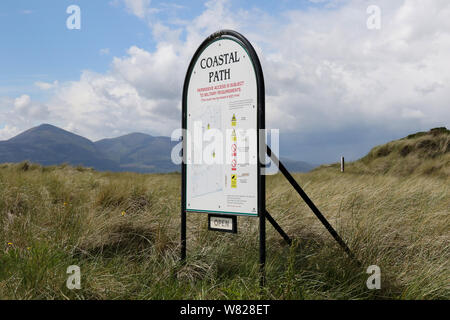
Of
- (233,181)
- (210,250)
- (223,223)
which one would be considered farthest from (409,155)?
(233,181)

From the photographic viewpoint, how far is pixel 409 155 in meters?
22.7

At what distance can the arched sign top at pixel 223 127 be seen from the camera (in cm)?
375

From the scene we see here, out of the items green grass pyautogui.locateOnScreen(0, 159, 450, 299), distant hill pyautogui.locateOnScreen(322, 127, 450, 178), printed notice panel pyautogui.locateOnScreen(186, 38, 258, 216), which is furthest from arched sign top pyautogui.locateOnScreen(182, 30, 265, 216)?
distant hill pyautogui.locateOnScreen(322, 127, 450, 178)

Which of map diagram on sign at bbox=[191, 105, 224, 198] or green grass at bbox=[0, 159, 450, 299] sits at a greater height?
map diagram on sign at bbox=[191, 105, 224, 198]

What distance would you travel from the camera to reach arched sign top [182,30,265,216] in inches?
148

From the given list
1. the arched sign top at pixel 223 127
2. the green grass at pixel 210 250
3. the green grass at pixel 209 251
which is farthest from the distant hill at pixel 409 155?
the arched sign top at pixel 223 127

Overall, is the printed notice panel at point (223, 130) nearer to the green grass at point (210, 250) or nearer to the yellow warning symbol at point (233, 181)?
the yellow warning symbol at point (233, 181)

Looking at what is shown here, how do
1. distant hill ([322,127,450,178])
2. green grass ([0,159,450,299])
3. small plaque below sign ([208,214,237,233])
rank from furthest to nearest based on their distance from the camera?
distant hill ([322,127,450,178]), small plaque below sign ([208,214,237,233]), green grass ([0,159,450,299])

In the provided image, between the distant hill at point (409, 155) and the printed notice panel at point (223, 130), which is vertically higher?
the distant hill at point (409, 155)

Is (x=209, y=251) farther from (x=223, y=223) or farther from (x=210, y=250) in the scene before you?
(x=223, y=223)

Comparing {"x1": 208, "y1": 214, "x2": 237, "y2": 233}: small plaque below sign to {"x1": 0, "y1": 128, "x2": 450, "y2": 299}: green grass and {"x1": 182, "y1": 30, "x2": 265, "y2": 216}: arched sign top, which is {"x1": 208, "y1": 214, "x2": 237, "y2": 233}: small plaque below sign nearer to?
{"x1": 182, "y1": 30, "x2": 265, "y2": 216}: arched sign top

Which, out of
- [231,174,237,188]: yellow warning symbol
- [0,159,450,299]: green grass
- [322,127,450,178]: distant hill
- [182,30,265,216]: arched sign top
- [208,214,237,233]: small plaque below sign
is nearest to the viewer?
[0,159,450,299]: green grass
